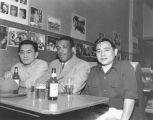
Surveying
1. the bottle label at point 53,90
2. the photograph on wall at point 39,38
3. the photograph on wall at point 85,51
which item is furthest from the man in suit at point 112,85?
the photograph on wall at point 85,51

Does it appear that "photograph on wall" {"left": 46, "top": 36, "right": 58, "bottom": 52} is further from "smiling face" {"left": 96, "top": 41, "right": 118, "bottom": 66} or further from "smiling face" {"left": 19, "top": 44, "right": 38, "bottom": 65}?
"smiling face" {"left": 96, "top": 41, "right": 118, "bottom": 66}

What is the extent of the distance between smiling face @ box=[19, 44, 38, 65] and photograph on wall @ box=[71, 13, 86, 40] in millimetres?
911

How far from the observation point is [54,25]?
2.87 metres

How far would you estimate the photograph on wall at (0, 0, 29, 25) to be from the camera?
7.48ft

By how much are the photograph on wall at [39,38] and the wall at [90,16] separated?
103 millimetres

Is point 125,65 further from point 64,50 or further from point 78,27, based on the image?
point 78,27

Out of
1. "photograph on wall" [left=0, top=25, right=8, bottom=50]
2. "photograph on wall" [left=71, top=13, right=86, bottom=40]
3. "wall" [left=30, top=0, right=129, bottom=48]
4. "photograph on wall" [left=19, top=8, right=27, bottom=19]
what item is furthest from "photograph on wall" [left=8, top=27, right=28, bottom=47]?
"photograph on wall" [left=71, top=13, right=86, bottom=40]

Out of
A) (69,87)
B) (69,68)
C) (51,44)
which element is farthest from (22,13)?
(69,87)

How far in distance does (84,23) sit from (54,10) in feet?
2.25

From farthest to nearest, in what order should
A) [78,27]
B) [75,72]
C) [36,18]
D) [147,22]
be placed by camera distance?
[147,22] < [78,27] < [36,18] < [75,72]

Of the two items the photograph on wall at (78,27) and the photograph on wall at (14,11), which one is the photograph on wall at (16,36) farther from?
the photograph on wall at (78,27)

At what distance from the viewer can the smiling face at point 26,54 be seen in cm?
240

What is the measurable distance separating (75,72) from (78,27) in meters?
1.20

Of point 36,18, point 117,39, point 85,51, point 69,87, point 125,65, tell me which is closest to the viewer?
point 125,65
